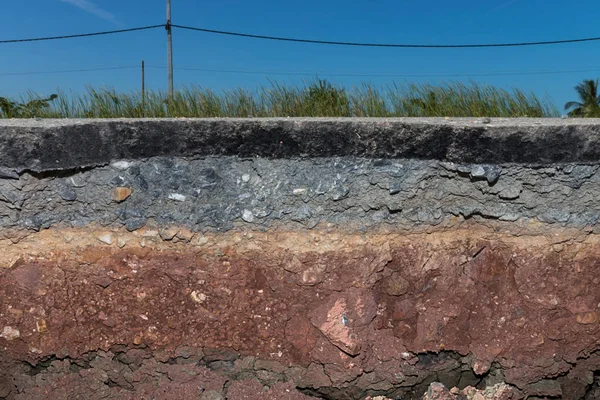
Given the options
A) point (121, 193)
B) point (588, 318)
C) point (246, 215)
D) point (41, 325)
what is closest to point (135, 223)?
point (121, 193)

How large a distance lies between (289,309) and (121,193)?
823mm

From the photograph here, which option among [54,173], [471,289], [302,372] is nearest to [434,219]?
[471,289]

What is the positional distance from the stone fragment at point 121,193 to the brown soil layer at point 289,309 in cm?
14

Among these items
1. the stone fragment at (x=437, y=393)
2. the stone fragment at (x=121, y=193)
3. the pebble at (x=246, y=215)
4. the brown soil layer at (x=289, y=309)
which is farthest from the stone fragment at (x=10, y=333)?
the stone fragment at (x=437, y=393)

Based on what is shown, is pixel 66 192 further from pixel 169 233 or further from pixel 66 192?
pixel 169 233

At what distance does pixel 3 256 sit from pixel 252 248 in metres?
1.04

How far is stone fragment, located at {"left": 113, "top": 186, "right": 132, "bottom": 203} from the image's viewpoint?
7.35 feet

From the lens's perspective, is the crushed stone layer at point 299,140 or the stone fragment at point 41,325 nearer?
the crushed stone layer at point 299,140

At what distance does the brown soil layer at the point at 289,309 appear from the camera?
7.38 feet

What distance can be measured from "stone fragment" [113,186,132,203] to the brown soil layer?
144 millimetres

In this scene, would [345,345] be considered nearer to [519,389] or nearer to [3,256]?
[519,389]

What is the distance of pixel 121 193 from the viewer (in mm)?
2240

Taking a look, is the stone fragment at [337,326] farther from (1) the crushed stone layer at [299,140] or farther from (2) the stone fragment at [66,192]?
(2) the stone fragment at [66,192]

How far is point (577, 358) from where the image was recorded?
2.38 m
